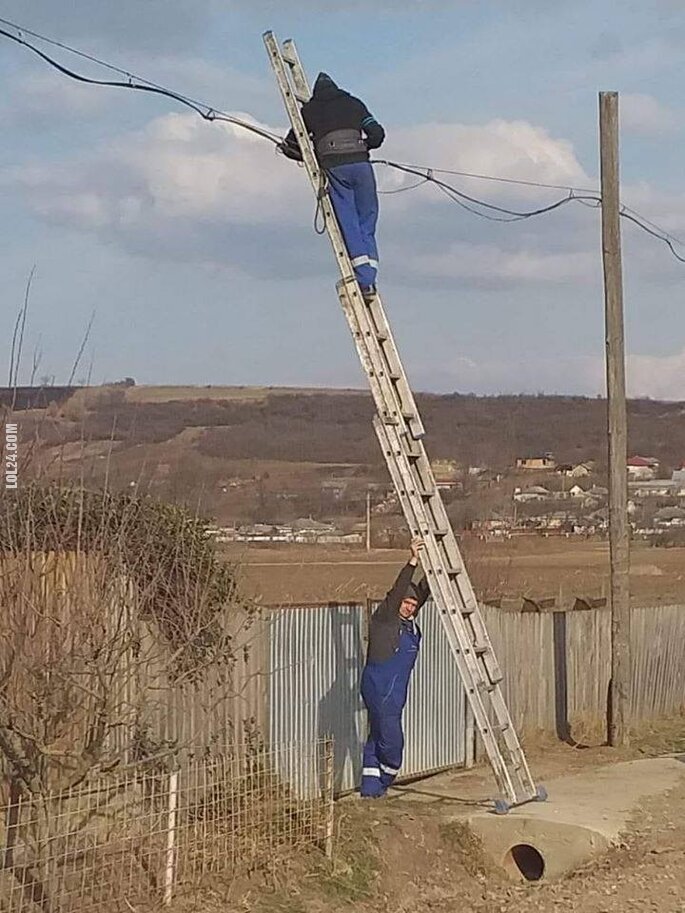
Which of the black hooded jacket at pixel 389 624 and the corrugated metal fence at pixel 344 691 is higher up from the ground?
the black hooded jacket at pixel 389 624

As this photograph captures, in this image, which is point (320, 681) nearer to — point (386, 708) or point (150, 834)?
point (386, 708)

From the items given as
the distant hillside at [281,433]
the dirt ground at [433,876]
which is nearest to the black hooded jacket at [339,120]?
the distant hillside at [281,433]

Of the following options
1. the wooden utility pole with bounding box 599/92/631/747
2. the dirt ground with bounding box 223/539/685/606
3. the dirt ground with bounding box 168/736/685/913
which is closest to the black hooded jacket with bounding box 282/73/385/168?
the dirt ground with bounding box 223/539/685/606

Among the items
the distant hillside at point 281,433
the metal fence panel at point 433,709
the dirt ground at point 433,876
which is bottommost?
the dirt ground at point 433,876

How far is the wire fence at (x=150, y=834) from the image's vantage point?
28.1ft

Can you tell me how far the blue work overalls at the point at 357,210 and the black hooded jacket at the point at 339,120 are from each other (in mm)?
80

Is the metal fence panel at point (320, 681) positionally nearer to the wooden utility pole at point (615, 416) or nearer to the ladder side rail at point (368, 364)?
the ladder side rail at point (368, 364)

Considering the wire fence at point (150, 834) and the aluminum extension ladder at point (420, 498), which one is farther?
the aluminum extension ladder at point (420, 498)

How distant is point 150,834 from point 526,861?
3.89m

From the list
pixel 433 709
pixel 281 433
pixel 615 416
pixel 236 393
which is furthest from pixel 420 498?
pixel 236 393

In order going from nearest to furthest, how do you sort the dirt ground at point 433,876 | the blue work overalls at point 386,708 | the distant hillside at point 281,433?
1. the distant hillside at point 281,433
2. the dirt ground at point 433,876
3. the blue work overalls at point 386,708

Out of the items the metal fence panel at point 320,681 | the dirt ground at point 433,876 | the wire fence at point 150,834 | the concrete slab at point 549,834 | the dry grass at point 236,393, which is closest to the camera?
the wire fence at point 150,834

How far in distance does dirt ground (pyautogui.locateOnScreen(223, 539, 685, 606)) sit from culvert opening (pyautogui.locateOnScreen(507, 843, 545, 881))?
2974 mm

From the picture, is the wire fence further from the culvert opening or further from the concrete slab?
the culvert opening
